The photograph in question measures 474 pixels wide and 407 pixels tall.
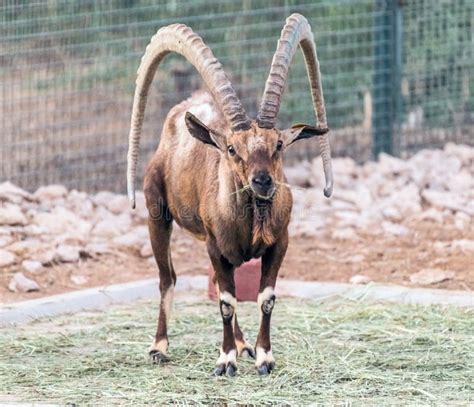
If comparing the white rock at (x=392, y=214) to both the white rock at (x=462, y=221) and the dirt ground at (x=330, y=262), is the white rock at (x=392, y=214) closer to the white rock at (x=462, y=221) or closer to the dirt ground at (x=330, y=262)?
the dirt ground at (x=330, y=262)

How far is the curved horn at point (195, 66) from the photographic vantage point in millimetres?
7406

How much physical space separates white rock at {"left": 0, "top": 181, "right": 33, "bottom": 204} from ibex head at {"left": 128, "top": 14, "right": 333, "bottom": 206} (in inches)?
170

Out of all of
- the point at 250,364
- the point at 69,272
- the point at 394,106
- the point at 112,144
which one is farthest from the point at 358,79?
the point at 250,364

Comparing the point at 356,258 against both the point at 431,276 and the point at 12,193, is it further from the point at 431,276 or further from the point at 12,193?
the point at 12,193

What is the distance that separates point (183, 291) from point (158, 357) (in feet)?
8.27

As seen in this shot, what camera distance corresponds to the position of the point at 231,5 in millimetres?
14070

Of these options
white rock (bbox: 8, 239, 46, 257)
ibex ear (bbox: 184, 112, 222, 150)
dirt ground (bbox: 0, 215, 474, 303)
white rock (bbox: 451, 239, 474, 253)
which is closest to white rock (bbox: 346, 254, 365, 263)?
dirt ground (bbox: 0, 215, 474, 303)

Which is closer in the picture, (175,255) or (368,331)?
(368,331)

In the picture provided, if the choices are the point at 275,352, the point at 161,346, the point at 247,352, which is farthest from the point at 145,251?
the point at 275,352

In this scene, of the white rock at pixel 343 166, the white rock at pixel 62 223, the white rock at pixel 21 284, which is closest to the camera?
the white rock at pixel 21 284

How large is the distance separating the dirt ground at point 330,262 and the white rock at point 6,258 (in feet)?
0.66

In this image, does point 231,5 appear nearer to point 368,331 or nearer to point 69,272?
point 69,272

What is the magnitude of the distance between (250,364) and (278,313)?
1.69m

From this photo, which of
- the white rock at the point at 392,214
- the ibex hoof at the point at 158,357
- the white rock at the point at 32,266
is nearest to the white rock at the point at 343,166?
the white rock at the point at 392,214
